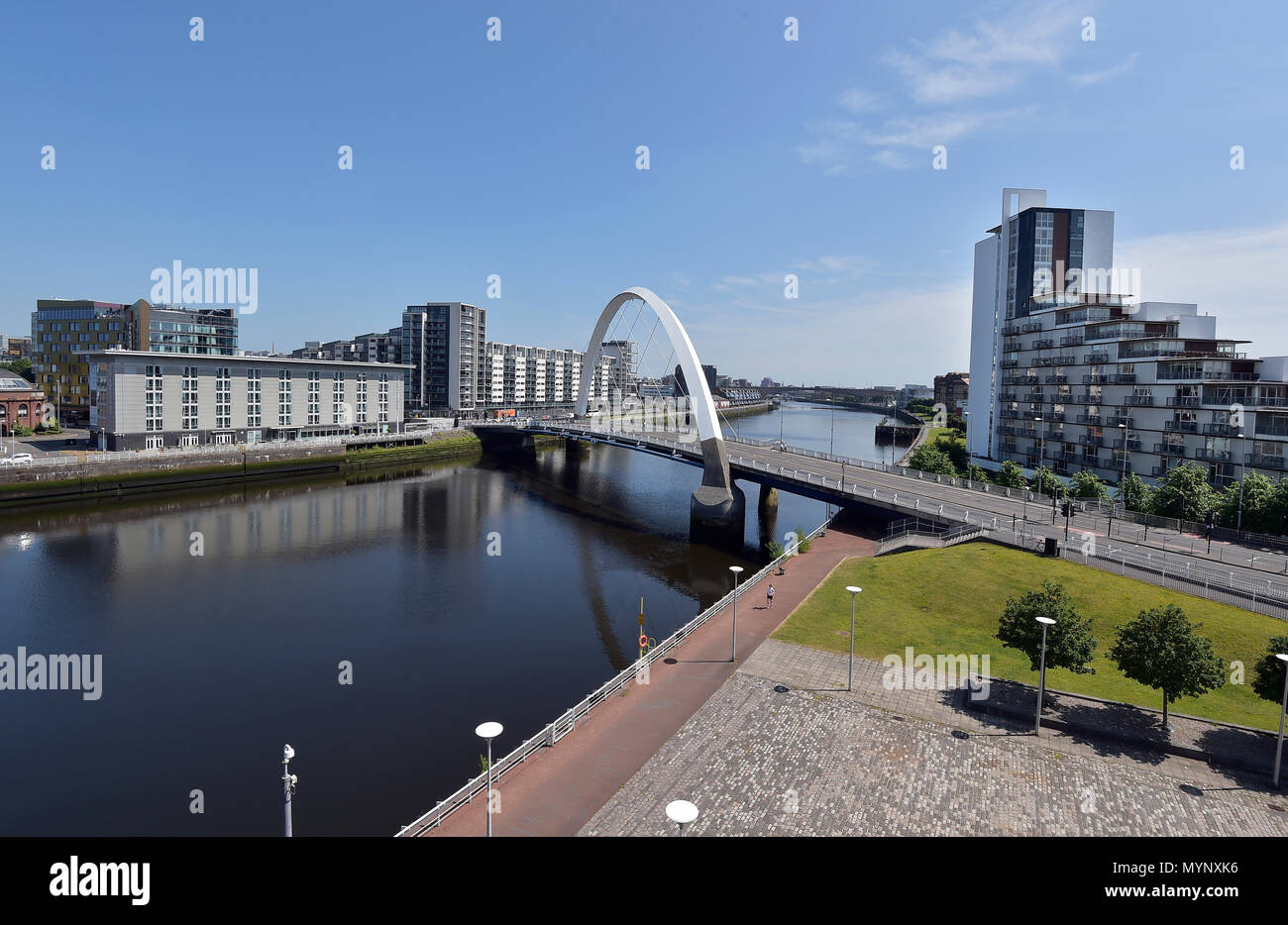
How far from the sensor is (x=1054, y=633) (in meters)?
18.3

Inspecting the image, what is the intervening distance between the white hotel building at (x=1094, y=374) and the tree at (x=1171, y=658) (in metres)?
30.5

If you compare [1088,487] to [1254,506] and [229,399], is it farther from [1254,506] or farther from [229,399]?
[229,399]

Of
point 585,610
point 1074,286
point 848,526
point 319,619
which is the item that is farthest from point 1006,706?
point 1074,286

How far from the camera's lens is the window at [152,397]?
62.4 metres

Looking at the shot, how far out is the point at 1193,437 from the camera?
42719 mm

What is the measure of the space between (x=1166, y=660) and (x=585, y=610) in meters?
21.4

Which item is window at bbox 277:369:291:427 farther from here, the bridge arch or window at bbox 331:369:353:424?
the bridge arch

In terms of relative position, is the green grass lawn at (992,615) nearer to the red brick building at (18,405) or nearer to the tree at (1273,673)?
the tree at (1273,673)

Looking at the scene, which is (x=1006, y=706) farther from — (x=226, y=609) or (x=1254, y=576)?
(x=226, y=609)

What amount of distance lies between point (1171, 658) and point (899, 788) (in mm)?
8162

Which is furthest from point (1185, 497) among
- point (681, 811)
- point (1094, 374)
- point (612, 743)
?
point (681, 811)

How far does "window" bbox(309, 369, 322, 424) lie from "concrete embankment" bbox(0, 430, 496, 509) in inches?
275

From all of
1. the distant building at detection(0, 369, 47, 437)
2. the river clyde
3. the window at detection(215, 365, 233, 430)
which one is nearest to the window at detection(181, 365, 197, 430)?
the window at detection(215, 365, 233, 430)

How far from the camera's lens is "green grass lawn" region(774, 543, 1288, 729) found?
65.7ft
